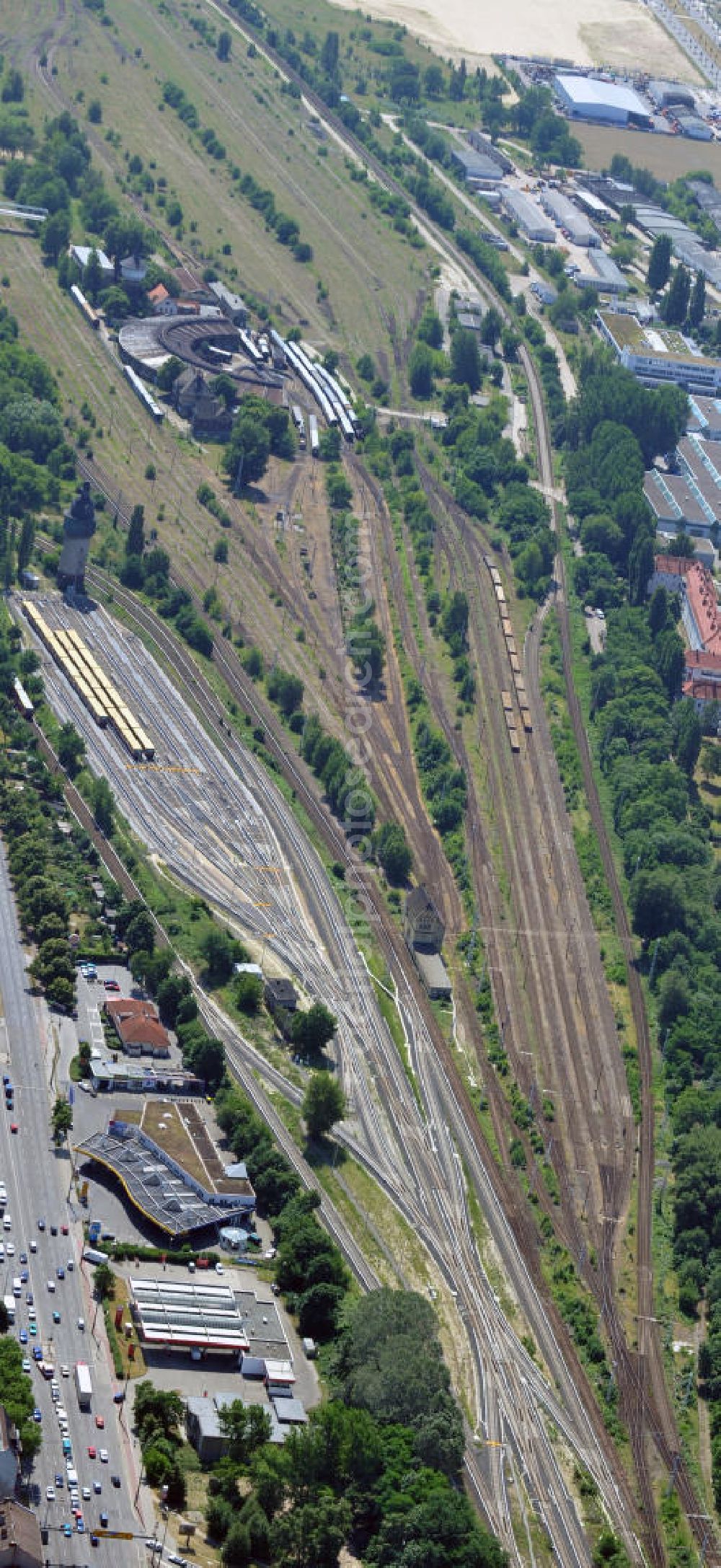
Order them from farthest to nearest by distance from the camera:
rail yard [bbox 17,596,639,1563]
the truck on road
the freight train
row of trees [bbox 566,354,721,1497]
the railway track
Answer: the freight train, row of trees [bbox 566,354,721,1497], the railway track, rail yard [bbox 17,596,639,1563], the truck on road

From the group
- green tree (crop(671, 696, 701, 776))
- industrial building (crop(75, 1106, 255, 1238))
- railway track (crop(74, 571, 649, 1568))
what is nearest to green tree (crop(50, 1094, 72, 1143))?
industrial building (crop(75, 1106, 255, 1238))

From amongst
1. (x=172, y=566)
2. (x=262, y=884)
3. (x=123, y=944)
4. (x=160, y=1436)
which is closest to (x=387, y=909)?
(x=262, y=884)

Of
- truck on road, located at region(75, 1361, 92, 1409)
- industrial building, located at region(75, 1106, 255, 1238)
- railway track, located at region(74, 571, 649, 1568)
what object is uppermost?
truck on road, located at region(75, 1361, 92, 1409)

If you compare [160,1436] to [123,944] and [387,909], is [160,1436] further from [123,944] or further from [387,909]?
[387,909]

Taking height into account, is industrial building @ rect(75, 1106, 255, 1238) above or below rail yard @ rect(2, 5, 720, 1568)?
above

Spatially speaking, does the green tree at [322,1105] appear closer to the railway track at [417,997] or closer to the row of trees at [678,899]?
the railway track at [417,997]

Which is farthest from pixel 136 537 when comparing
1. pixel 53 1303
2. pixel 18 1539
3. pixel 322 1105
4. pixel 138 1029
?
pixel 18 1539

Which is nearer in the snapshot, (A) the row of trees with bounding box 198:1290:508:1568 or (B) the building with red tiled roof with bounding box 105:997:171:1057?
(A) the row of trees with bounding box 198:1290:508:1568

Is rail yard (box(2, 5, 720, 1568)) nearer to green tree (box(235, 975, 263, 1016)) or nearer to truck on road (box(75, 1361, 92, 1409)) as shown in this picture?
green tree (box(235, 975, 263, 1016))
